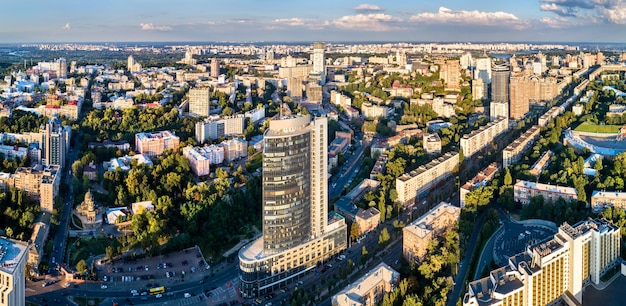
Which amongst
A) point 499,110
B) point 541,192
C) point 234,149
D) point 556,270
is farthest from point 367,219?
point 499,110

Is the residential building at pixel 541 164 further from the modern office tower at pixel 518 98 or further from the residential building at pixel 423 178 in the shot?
the modern office tower at pixel 518 98

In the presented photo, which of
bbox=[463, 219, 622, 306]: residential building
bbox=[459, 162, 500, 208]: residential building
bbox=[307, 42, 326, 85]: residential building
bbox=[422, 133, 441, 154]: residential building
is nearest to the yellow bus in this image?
bbox=[463, 219, 622, 306]: residential building

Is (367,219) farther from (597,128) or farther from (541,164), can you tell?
(597,128)

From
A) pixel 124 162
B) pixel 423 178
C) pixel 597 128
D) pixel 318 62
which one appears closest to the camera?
pixel 423 178

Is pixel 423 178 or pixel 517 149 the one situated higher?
pixel 517 149

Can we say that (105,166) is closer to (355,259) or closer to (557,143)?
(355,259)

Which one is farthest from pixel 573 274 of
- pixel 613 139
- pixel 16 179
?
pixel 16 179
